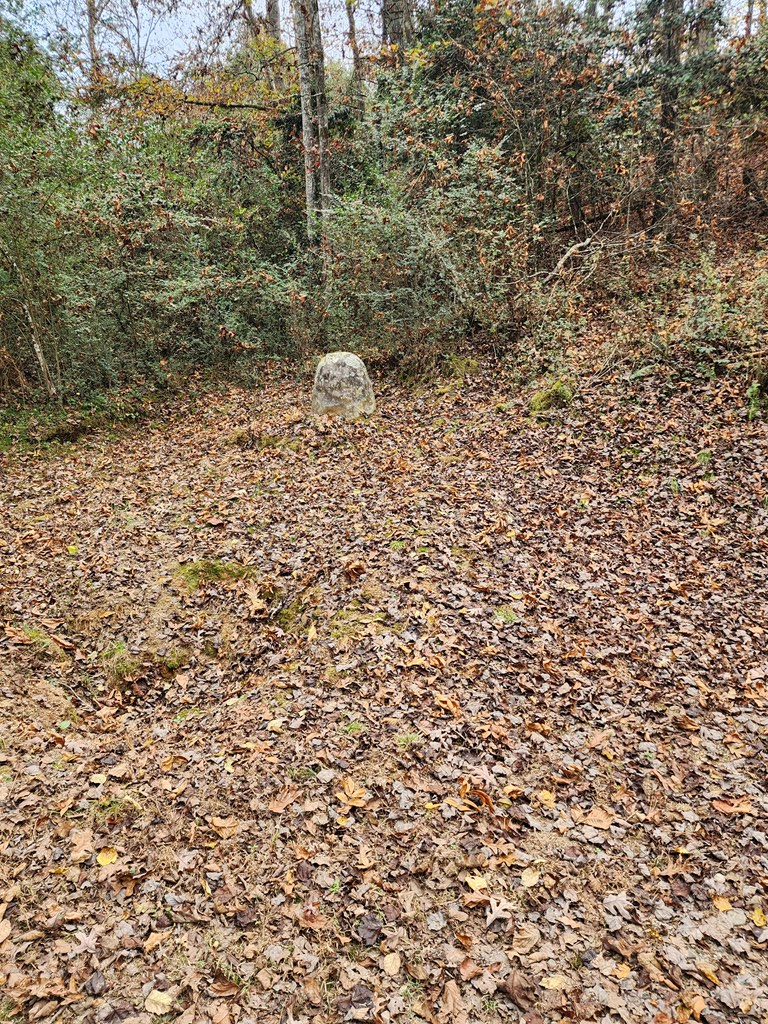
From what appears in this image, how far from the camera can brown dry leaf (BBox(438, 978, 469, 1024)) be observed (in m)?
3.06

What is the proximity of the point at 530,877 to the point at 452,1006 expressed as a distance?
0.90 m

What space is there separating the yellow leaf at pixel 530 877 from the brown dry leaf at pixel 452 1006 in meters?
0.74

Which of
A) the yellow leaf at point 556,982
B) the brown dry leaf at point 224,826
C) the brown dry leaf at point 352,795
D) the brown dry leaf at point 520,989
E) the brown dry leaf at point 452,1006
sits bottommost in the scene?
the yellow leaf at point 556,982

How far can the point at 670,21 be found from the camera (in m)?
12.6

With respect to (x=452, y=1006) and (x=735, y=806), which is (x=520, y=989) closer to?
(x=452, y=1006)

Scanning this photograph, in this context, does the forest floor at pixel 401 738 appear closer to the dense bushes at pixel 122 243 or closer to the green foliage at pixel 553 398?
the green foliage at pixel 553 398

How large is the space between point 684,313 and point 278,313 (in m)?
8.57

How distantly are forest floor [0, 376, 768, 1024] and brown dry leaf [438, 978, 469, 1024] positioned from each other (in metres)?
0.01

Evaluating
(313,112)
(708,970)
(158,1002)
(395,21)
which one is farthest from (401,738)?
(395,21)

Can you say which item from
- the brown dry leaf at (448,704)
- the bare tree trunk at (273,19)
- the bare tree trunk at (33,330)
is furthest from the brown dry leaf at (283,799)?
the bare tree trunk at (273,19)

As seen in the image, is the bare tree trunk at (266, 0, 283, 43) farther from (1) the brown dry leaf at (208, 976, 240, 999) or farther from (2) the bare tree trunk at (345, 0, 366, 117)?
(1) the brown dry leaf at (208, 976, 240, 999)

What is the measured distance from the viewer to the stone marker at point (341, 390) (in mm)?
10500

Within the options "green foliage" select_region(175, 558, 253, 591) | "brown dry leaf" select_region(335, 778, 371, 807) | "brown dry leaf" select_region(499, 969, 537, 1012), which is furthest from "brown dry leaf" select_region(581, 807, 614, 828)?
"green foliage" select_region(175, 558, 253, 591)

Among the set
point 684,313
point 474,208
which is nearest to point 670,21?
point 474,208
